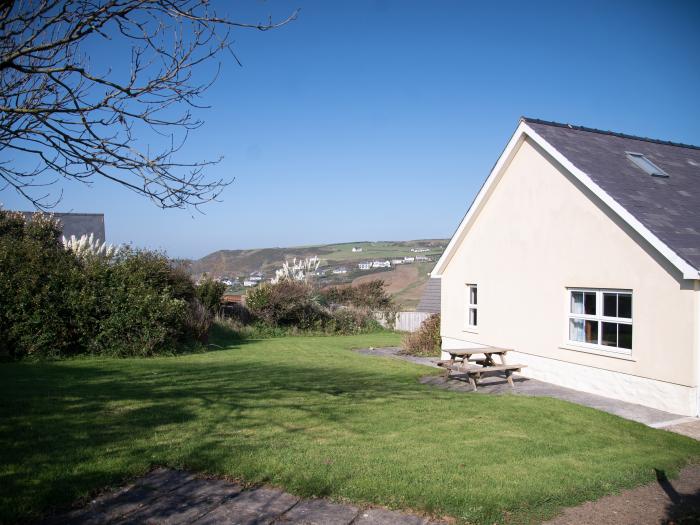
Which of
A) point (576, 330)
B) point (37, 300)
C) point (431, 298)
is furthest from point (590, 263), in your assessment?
point (431, 298)

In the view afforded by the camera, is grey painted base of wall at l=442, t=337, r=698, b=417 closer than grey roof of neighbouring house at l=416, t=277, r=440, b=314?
Yes

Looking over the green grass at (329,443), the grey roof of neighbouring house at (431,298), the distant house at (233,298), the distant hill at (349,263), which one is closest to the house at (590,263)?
the green grass at (329,443)

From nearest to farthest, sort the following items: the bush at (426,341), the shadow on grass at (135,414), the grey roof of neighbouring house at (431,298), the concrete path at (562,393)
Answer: the shadow on grass at (135,414)
the concrete path at (562,393)
the bush at (426,341)
the grey roof of neighbouring house at (431,298)

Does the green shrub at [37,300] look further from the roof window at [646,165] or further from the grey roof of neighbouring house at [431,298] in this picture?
the grey roof of neighbouring house at [431,298]

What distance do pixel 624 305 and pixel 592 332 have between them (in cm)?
112

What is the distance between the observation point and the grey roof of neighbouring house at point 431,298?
30188 mm

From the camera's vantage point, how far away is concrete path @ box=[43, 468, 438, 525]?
4590 millimetres

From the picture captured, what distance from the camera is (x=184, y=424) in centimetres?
734

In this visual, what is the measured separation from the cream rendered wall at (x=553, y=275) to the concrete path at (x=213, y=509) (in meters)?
7.25

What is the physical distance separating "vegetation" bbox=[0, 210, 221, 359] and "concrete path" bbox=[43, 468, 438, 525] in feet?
37.3

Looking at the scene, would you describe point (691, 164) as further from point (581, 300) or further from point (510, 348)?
point (510, 348)

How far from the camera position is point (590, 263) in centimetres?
1166

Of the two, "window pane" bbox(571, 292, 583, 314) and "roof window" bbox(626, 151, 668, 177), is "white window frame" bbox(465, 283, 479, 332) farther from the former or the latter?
"roof window" bbox(626, 151, 668, 177)

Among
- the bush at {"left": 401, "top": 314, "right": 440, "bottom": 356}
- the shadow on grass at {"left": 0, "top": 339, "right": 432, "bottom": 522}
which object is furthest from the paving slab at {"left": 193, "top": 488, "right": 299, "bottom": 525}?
the bush at {"left": 401, "top": 314, "right": 440, "bottom": 356}
